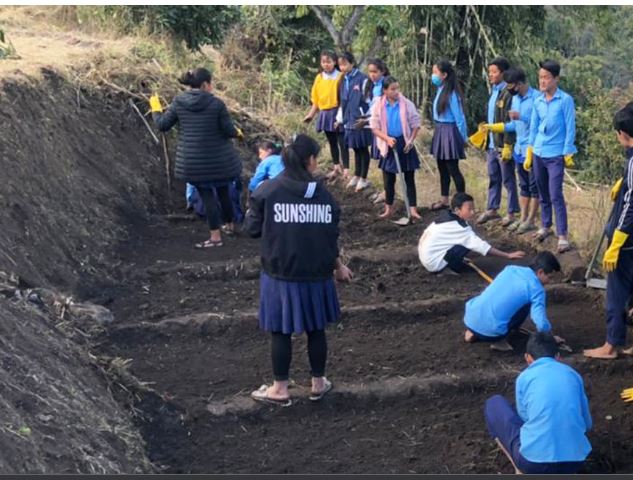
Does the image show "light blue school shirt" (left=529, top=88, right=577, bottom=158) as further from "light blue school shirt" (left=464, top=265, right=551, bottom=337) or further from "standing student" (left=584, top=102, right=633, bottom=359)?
"light blue school shirt" (left=464, top=265, right=551, bottom=337)

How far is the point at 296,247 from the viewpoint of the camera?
5.52 m

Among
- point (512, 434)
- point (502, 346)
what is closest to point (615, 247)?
point (502, 346)

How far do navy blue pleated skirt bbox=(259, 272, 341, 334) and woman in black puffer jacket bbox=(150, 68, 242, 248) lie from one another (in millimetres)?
3126

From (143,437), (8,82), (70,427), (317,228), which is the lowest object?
(143,437)

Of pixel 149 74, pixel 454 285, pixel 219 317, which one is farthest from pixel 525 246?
pixel 149 74

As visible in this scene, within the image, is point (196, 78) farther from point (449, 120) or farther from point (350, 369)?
point (350, 369)

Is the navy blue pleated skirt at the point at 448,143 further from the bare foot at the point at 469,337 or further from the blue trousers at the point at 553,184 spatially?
the bare foot at the point at 469,337

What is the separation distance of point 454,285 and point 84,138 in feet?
15.8

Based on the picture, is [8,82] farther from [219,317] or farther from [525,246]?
[525,246]

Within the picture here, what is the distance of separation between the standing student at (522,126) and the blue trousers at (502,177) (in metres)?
0.16

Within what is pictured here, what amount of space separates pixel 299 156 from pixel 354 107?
5025 mm

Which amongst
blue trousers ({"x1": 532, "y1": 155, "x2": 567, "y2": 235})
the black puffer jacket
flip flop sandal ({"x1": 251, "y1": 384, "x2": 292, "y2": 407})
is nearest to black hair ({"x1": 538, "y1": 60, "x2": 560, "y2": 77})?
blue trousers ({"x1": 532, "y1": 155, "x2": 567, "y2": 235})

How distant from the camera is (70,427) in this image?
4809 millimetres

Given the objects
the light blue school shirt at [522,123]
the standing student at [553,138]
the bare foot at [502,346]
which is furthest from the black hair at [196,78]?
the bare foot at [502,346]
